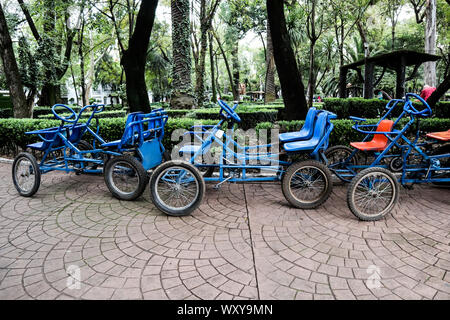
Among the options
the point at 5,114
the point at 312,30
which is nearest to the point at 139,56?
the point at 312,30

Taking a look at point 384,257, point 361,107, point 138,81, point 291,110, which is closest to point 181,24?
point 138,81

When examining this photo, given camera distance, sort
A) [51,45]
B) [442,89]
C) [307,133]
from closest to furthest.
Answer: [307,133] → [442,89] → [51,45]

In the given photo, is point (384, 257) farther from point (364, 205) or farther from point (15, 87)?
point (15, 87)

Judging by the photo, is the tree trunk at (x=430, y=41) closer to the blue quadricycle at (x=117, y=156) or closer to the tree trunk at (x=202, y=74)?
the tree trunk at (x=202, y=74)

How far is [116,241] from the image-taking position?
11.2 ft

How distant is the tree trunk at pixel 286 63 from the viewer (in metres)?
7.27

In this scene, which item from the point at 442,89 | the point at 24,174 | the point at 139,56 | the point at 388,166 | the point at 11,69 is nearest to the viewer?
the point at 388,166

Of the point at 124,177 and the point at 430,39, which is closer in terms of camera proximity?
the point at 124,177

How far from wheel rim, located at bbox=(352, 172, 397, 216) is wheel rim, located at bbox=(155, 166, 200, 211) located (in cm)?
228

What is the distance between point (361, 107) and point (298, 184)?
420 inches

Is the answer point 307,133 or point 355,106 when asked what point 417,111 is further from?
point 355,106

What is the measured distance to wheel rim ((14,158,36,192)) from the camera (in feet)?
16.6

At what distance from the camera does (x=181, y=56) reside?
10.3 metres

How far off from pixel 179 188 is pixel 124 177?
119 centimetres
